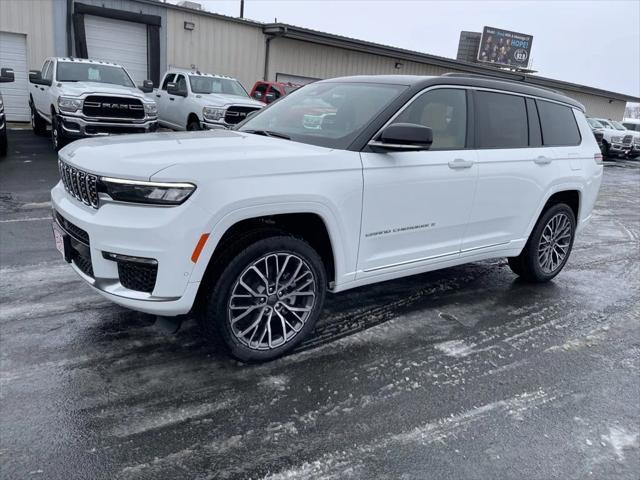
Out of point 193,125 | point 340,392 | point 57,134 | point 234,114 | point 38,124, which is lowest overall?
point 38,124

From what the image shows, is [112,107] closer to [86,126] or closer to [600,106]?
[86,126]

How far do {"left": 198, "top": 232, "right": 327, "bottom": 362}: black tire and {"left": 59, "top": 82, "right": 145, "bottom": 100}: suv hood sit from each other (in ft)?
27.8

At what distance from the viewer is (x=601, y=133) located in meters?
23.5

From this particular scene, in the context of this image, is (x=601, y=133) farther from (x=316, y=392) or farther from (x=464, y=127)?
(x=316, y=392)

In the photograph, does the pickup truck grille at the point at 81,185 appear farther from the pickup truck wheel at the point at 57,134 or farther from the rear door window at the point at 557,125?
the pickup truck wheel at the point at 57,134

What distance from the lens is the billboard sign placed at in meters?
47.5

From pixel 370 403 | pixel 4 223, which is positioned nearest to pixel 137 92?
pixel 4 223

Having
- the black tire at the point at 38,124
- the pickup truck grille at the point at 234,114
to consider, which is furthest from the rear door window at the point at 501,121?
the black tire at the point at 38,124

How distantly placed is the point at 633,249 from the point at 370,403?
5890mm

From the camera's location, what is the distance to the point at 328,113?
12.7 feet

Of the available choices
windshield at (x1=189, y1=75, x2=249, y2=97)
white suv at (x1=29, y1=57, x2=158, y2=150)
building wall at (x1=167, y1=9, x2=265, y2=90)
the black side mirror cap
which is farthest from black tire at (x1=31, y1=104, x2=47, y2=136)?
the black side mirror cap

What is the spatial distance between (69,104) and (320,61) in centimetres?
1428

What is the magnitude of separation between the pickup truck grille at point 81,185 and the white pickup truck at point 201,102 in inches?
336

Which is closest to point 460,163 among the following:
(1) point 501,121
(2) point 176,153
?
(1) point 501,121
